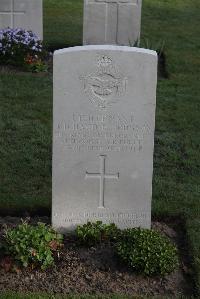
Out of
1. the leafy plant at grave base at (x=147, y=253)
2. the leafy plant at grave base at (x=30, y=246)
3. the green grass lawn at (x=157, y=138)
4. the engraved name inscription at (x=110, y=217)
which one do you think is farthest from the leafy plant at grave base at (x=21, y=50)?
the leafy plant at grave base at (x=147, y=253)

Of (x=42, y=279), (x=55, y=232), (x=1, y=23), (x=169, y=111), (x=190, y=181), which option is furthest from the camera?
(x=1, y=23)

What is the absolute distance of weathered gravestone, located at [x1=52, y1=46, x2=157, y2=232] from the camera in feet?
17.2

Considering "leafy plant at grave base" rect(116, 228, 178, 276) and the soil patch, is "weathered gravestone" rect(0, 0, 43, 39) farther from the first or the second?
"leafy plant at grave base" rect(116, 228, 178, 276)

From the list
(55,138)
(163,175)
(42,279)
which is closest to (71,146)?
(55,138)

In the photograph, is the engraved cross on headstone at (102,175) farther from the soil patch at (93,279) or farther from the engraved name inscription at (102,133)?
the soil patch at (93,279)

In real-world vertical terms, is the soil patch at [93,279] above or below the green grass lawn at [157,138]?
below

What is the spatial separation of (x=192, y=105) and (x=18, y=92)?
2299mm

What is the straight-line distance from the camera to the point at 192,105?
364 inches

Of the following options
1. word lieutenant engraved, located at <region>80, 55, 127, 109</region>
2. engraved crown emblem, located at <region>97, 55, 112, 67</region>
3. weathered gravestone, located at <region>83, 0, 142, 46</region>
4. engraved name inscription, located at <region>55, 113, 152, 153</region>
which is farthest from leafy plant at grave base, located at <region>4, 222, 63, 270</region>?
weathered gravestone, located at <region>83, 0, 142, 46</region>

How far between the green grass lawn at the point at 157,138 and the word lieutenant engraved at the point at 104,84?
53.8 inches

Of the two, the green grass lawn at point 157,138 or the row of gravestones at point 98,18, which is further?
the row of gravestones at point 98,18

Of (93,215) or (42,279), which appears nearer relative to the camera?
(42,279)

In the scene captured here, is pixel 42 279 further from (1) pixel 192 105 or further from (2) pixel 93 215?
(1) pixel 192 105

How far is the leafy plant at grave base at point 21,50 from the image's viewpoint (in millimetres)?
10383
